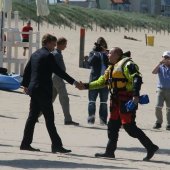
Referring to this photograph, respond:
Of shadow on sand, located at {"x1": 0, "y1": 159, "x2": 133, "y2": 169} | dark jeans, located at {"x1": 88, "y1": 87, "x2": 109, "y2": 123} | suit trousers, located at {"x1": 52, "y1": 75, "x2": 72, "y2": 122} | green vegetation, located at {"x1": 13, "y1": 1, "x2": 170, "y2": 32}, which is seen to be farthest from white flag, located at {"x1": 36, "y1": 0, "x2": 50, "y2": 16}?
green vegetation, located at {"x1": 13, "y1": 1, "x2": 170, "y2": 32}

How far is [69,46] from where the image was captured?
4100cm

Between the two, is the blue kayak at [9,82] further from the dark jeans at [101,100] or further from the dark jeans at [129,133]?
the dark jeans at [129,133]

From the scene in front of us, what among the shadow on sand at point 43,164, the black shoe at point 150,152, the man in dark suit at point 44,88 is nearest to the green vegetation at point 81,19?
the man in dark suit at point 44,88

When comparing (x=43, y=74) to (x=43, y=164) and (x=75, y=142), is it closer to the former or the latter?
(x=43, y=164)

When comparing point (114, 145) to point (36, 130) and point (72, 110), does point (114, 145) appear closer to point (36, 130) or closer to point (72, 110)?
point (36, 130)

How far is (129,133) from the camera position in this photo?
10.7 metres

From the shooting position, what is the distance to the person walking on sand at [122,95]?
10547 millimetres

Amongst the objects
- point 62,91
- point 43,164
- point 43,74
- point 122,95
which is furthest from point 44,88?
point 62,91

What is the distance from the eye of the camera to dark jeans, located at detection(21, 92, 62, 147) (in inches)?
433

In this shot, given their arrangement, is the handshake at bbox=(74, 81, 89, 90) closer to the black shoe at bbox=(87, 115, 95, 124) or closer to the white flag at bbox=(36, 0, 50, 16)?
the black shoe at bbox=(87, 115, 95, 124)

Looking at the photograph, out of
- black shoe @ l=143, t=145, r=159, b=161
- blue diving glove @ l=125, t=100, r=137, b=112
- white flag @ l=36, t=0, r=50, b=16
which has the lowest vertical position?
black shoe @ l=143, t=145, r=159, b=161

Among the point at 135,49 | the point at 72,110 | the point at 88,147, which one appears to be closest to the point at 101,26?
the point at 135,49

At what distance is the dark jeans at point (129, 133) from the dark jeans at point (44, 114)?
2.40 ft

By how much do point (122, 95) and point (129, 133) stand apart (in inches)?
20.7
